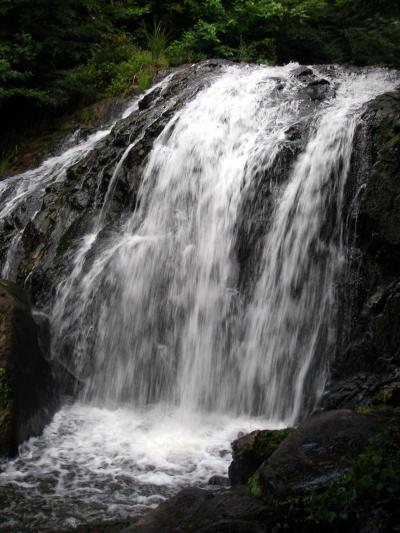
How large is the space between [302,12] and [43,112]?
6036 mm

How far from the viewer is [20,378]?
5.95 metres

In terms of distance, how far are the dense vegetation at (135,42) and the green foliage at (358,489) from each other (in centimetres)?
967

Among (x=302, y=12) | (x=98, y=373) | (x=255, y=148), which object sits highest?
(x=302, y=12)

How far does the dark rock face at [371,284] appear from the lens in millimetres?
5762

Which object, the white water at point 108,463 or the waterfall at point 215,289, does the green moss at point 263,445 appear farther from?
the waterfall at point 215,289

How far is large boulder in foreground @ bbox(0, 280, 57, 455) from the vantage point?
5625mm

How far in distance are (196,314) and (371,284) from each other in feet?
6.72

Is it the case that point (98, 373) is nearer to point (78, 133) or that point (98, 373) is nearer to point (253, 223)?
point (253, 223)

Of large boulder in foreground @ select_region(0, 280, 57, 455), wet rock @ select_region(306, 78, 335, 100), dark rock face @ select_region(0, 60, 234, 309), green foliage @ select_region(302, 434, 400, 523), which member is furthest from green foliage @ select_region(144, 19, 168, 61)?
green foliage @ select_region(302, 434, 400, 523)

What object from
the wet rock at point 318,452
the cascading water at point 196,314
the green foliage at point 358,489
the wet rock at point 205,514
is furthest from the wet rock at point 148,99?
the green foliage at point 358,489

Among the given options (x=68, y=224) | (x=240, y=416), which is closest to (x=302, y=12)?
(x=68, y=224)

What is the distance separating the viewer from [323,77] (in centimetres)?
1002

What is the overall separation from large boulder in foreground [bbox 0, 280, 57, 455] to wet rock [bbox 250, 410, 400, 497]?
2749 mm

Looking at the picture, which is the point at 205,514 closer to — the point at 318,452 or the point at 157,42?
the point at 318,452
